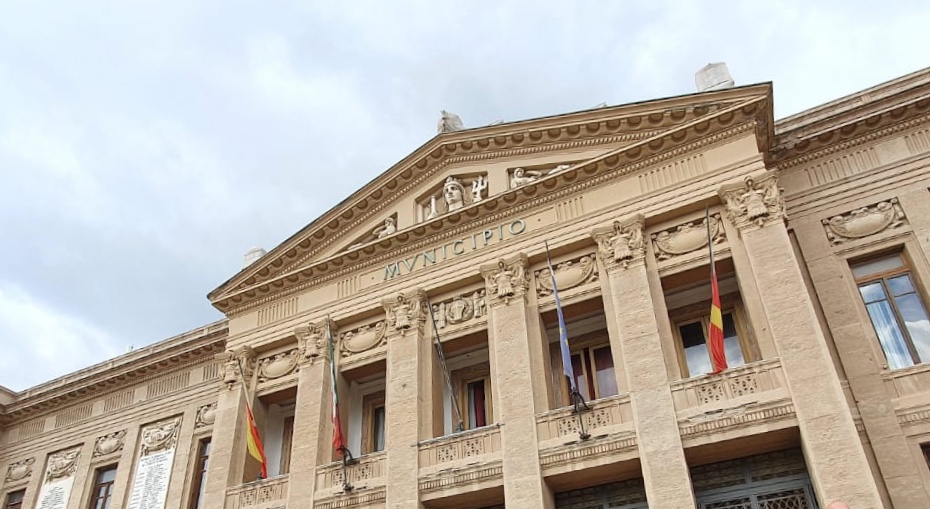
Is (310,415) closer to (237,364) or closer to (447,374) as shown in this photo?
(237,364)

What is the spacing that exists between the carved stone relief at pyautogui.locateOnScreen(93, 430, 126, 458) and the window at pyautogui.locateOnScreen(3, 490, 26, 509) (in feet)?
10.1

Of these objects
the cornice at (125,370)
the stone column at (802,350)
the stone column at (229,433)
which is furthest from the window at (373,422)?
the stone column at (802,350)

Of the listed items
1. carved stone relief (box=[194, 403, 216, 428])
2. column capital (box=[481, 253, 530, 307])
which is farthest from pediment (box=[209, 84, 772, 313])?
carved stone relief (box=[194, 403, 216, 428])

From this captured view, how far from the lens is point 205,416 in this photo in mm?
18984

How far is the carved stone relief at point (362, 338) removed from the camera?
16.0 metres

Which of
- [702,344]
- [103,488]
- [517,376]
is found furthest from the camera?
[103,488]

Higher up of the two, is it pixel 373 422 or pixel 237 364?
pixel 237 364

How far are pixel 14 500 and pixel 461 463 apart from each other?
52.4 ft

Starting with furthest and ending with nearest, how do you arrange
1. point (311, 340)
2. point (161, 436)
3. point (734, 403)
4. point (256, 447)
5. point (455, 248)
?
point (161, 436) → point (311, 340) → point (455, 248) → point (256, 447) → point (734, 403)

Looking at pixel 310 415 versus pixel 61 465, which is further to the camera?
pixel 61 465

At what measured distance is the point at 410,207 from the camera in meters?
17.4

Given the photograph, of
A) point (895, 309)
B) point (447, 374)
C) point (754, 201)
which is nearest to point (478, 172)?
point (447, 374)

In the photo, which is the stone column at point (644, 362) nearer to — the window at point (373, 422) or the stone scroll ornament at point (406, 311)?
the stone scroll ornament at point (406, 311)

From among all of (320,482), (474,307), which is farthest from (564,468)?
(320,482)
